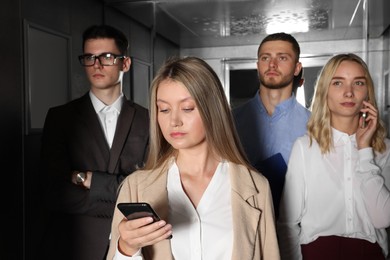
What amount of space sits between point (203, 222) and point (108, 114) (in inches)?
45.2

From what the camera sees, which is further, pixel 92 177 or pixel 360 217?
pixel 92 177

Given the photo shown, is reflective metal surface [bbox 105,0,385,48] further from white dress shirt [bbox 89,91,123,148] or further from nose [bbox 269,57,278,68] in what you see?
white dress shirt [bbox 89,91,123,148]

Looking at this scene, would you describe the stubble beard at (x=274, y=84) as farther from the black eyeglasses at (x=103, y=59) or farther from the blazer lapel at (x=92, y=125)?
the blazer lapel at (x=92, y=125)

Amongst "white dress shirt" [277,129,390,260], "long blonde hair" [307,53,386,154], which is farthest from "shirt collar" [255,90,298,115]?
"white dress shirt" [277,129,390,260]

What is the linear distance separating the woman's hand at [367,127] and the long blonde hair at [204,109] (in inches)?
28.5

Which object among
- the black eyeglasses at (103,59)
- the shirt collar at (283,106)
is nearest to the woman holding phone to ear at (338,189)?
the shirt collar at (283,106)

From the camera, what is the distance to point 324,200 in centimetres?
202

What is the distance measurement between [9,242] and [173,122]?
6.41 ft

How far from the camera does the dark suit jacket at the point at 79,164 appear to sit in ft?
7.52

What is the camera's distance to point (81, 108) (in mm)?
2434

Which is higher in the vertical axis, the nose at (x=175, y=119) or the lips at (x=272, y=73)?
the lips at (x=272, y=73)

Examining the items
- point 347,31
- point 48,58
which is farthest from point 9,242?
point 347,31

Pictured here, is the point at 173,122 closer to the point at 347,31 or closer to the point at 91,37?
the point at 91,37

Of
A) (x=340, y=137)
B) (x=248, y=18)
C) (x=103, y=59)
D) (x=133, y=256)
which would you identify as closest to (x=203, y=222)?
(x=133, y=256)
